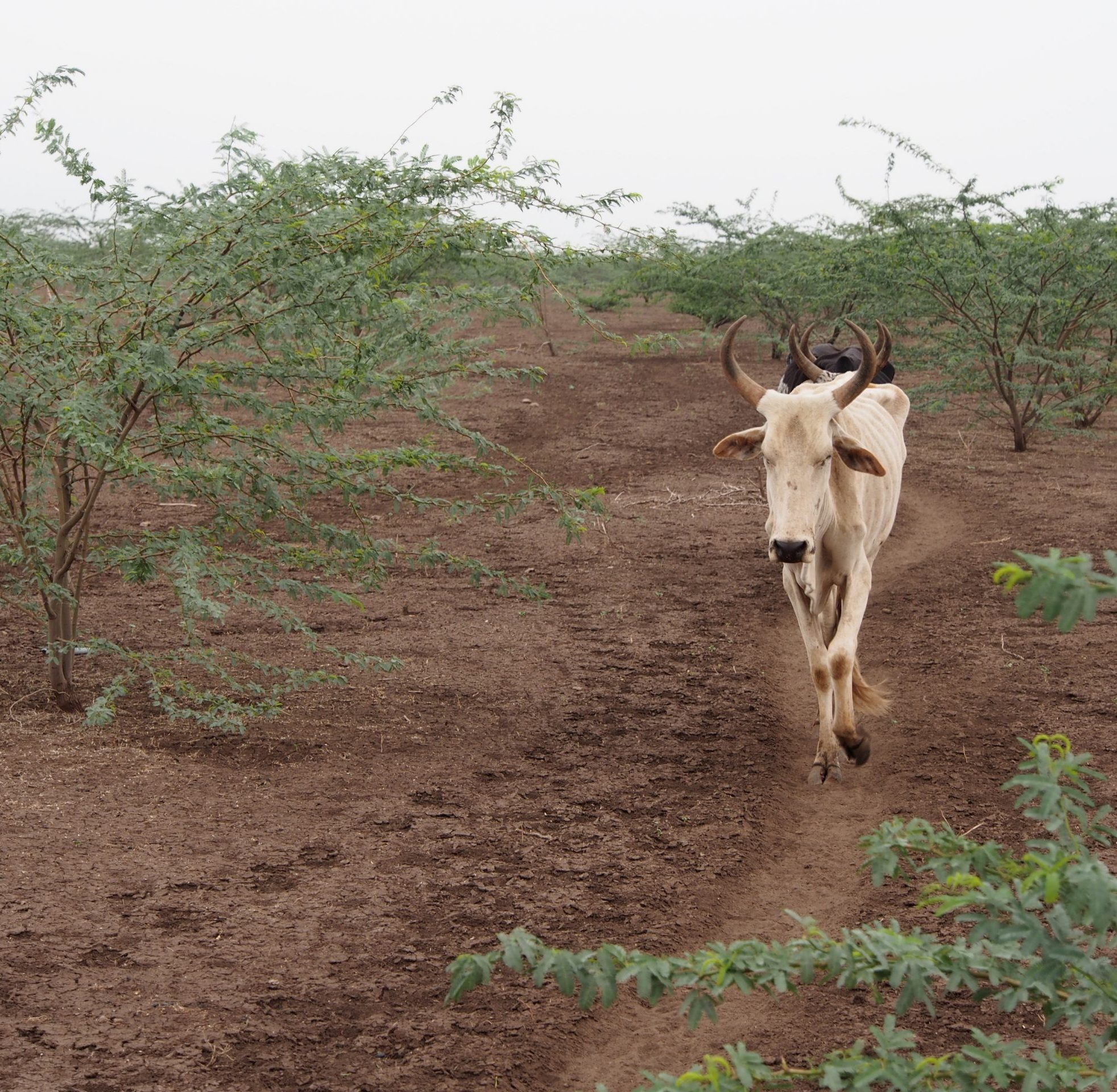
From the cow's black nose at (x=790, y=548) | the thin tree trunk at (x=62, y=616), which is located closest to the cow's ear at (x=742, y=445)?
the cow's black nose at (x=790, y=548)

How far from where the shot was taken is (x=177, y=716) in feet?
16.0

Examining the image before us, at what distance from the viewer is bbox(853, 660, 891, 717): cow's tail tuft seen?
5293mm

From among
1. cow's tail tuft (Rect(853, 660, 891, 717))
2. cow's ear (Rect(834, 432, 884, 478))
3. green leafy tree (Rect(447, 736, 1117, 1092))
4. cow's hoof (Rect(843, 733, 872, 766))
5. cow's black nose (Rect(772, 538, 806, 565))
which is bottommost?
cow's hoof (Rect(843, 733, 872, 766))

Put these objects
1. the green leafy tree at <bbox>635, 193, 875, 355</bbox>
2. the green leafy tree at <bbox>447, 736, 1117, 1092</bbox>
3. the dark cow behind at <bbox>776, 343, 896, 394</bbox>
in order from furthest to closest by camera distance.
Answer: the green leafy tree at <bbox>635, 193, 875, 355</bbox> → the dark cow behind at <bbox>776, 343, 896, 394</bbox> → the green leafy tree at <bbox>447, 736, 1117, 1092</bbox>

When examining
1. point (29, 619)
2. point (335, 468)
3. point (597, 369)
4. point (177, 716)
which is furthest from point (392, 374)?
point (597, 369)

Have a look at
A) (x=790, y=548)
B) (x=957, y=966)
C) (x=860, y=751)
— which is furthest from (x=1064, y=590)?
(x=860, y=751)

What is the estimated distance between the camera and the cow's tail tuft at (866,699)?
208 inches

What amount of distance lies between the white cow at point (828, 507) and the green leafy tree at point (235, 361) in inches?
30.7

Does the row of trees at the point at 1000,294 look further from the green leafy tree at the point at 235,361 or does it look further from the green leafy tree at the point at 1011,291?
the green leafy tree at the point at 235,361

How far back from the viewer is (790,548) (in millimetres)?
Result: 4211

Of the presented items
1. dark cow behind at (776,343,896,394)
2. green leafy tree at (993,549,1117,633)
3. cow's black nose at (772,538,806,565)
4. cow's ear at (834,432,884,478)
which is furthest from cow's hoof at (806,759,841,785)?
green leafy tree at (993,549,1117,633)

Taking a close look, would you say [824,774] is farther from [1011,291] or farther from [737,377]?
[1011,291]

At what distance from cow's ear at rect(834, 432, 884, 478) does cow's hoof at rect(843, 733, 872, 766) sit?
1.15 m

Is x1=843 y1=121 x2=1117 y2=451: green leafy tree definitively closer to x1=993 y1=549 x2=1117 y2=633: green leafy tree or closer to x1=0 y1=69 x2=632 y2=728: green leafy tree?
x1=0 y1=69 x2=632 y2=728: green leafy tree
